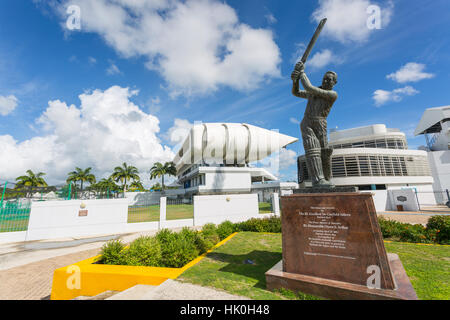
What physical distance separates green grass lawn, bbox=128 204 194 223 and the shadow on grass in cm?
985

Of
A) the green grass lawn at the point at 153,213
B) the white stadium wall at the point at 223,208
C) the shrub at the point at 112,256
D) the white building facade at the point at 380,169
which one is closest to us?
the shrub at the point at 112,256

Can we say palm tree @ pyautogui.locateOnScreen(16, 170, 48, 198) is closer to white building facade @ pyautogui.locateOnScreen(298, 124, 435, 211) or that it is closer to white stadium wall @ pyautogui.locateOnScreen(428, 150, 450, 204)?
white building facade @ pyautogui.locateOnScreen(298, 124, 435, 211)

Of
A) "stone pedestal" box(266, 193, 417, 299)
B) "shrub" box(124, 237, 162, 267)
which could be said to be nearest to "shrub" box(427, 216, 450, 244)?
"stone pedestal" box(266, 193, 417, 299)

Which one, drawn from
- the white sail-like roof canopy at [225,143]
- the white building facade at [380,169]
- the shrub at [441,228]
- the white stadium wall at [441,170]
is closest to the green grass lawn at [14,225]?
the shrub at [441,228]

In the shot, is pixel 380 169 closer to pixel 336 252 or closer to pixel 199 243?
pixel 199 243

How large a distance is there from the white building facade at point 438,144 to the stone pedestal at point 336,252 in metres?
39.4

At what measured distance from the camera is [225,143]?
45.2m

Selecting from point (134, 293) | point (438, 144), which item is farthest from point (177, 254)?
point (438, 144)

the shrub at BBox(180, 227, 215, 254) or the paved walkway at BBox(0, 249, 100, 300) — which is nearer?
the paved walkway at BBox(0, 249, 100, 300)

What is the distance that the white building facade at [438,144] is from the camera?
1412 inches

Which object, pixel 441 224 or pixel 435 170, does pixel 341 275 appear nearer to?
pixel 441 224

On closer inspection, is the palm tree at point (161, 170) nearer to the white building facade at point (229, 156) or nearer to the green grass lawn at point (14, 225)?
the white building facade at point (229, 156)

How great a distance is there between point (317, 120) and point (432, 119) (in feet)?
195

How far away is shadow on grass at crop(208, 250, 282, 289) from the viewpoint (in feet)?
15.5
